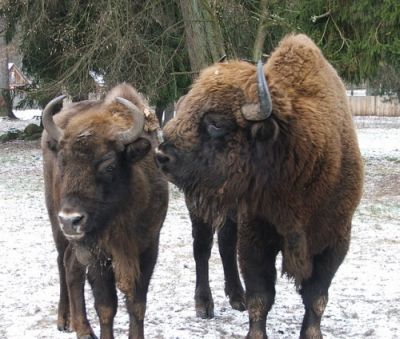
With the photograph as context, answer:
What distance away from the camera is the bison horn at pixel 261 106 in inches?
167

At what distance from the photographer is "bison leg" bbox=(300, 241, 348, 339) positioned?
4949 millimetres

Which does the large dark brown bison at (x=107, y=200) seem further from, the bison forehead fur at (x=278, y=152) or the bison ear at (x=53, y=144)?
the bison forehead fur at (x=278, y=152)

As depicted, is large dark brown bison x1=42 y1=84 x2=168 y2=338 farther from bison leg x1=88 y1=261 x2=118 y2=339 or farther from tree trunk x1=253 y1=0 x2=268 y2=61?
tree trunk x1=253 y1=0 x2=268 y2=61

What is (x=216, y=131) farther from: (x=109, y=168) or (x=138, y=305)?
(x=138, y=305)

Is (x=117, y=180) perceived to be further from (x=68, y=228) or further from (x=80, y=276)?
(x=80, y=276)

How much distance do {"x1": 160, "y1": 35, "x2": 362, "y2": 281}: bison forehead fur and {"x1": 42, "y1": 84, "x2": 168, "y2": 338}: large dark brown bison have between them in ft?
1.93

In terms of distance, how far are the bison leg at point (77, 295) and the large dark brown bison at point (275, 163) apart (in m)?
1.42

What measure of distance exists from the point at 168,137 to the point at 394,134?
26.2m

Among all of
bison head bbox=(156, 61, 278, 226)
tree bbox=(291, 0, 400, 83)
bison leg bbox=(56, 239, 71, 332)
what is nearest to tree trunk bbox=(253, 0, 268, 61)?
tree bbox=(291, 0, 400, 83)

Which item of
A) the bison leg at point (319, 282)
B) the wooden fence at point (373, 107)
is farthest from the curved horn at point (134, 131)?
the wooden fence at point (373, 107)

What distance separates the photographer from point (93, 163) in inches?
186

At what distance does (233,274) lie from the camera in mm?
6383

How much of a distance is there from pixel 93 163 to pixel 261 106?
1292mm

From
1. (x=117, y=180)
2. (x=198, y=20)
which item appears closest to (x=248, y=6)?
(x=198, y=20)
